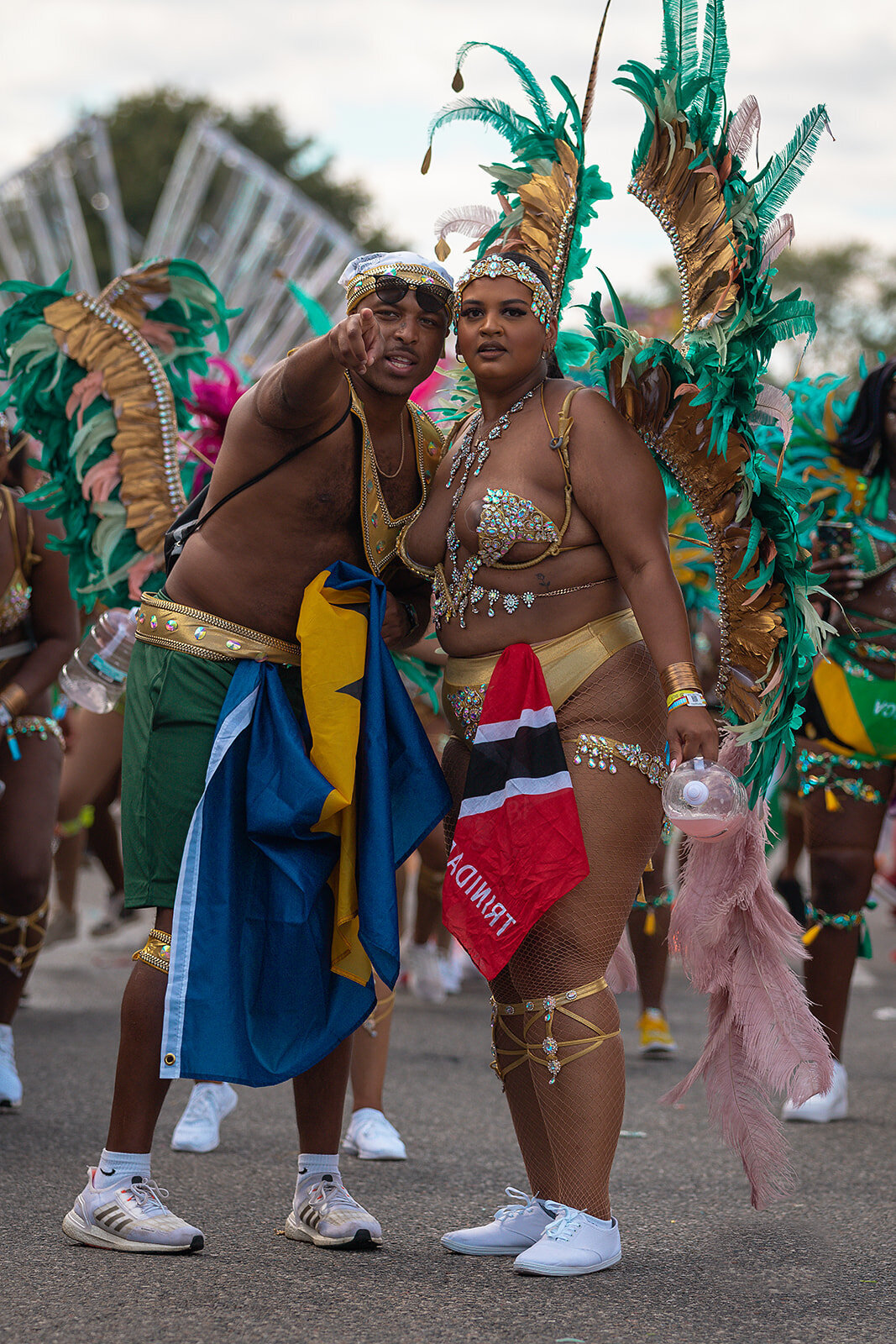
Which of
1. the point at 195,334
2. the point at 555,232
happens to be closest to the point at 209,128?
the point at 195,334

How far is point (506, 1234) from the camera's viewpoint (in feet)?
10.2

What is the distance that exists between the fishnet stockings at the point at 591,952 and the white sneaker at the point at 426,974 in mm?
3902

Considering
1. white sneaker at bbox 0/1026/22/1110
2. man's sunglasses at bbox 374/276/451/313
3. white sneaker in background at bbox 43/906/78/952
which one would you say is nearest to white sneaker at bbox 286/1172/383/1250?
white sneaker at bbox 0/1026/22/1110

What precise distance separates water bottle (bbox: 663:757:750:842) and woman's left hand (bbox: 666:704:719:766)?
0.07 feet

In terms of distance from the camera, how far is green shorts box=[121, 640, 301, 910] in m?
3.15

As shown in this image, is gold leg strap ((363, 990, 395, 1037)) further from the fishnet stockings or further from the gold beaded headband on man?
the gold beaded headband on man

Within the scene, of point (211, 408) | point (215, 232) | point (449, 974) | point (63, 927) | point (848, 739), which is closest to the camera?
point (211, 408)

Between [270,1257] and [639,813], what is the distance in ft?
3.86

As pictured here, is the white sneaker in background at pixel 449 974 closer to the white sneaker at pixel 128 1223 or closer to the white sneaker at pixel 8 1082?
the white sneaker at pixel 8 1082

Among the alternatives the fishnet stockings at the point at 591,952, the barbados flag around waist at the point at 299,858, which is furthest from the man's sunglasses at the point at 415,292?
the fishnet stockings at the point at 591,952

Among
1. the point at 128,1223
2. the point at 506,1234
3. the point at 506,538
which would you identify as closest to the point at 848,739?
the point at 506,538

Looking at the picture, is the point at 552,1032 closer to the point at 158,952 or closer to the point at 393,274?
the point at 158,952

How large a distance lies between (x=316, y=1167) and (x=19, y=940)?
1693 mm

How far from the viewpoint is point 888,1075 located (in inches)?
210
